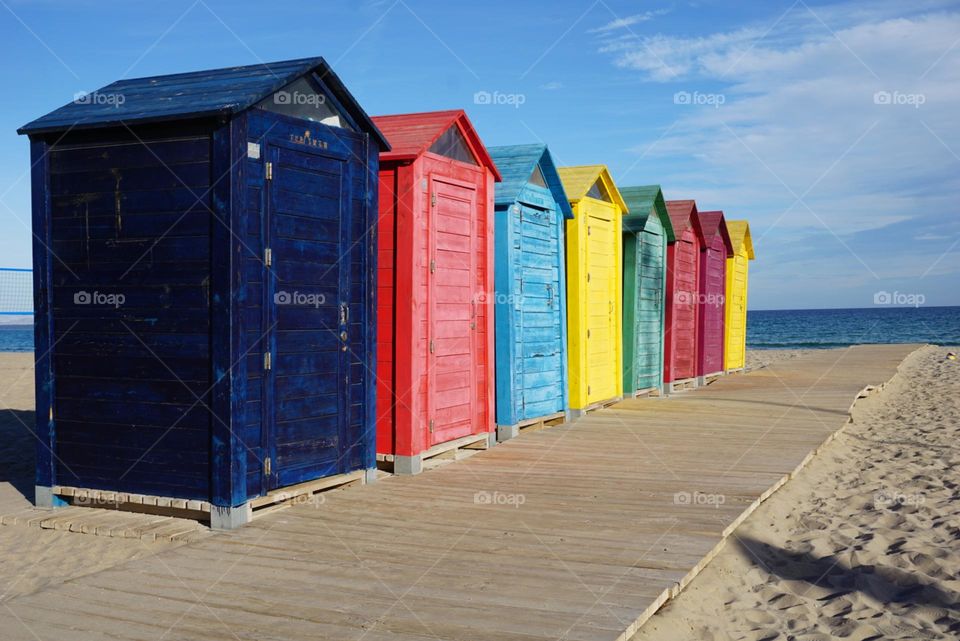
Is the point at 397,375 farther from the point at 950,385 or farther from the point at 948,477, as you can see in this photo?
the point at 950,385

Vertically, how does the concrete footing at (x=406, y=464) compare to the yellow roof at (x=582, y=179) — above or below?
below

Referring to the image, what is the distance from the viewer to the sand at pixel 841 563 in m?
4.22

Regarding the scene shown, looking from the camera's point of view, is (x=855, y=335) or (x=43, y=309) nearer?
(x=43, y=309)

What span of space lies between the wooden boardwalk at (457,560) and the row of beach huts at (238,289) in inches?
20.9

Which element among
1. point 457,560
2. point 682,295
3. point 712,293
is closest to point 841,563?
point 457,560

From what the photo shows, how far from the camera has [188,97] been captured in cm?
570

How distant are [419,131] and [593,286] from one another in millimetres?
4085

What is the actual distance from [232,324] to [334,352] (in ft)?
Result: 3.49

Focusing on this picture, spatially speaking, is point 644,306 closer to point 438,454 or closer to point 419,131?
point 438,454

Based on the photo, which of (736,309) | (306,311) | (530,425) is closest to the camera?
(306,311)

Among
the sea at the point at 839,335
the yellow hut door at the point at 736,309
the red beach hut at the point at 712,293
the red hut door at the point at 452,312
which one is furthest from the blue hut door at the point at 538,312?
the sea at the point at 839,335

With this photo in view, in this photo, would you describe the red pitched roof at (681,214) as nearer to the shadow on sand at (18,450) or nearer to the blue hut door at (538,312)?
the blue hut door at (538,312)

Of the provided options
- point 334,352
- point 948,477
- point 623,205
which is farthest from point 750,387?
point 334,352

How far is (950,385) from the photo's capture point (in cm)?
1858
